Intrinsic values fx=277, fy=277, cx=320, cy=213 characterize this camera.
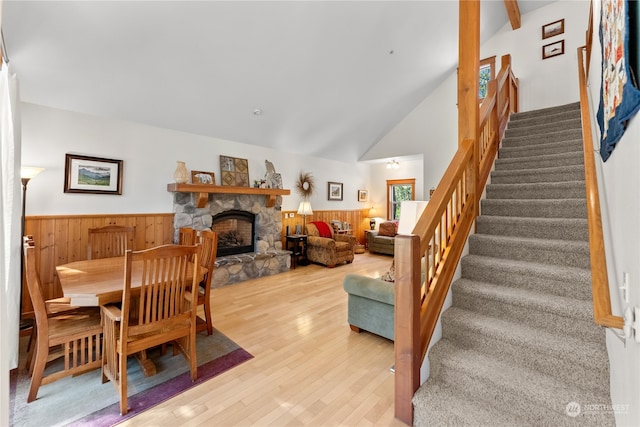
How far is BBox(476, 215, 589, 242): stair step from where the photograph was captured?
2125 millimetres

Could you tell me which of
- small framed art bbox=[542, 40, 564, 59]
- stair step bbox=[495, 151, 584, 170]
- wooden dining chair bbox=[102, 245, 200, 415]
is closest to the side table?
wooden dining chair bbox=[102, 245, 200, 415]

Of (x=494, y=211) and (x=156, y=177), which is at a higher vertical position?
(x=156, y=177)

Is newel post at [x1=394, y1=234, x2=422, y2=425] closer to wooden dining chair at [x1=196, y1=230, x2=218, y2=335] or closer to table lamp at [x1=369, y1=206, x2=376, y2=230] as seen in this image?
wooden dining chair at [x1=196, y1=230, x2=218, y2=335]

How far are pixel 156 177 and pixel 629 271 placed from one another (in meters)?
4.86

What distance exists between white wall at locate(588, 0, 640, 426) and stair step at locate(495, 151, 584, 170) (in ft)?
5.52

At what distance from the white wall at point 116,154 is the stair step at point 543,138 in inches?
160

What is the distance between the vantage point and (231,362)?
2.33 m

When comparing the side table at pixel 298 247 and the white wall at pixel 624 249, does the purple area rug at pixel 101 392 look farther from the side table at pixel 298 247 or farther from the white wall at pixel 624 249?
the side table at pixel 298 247

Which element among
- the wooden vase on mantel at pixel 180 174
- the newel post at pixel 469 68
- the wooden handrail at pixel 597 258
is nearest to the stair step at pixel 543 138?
the newel post at pixel 469 68

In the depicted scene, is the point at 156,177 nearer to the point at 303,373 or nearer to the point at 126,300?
the point at 126,300

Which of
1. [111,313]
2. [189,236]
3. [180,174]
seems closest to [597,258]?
[111,313]

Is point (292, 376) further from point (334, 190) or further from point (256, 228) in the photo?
point (334, 190)

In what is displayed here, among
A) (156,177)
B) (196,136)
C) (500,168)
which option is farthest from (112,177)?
(500,168)

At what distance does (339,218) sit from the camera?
7.35m
